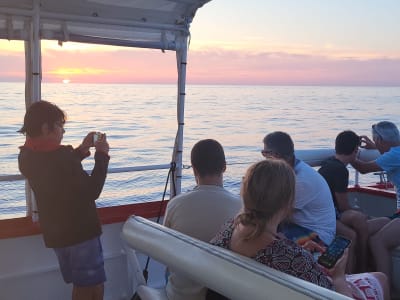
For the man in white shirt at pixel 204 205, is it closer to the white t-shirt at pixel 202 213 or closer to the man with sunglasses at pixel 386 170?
the white t-shirt at pixel 202 213

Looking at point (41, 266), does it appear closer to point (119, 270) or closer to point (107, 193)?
point (119, 270)

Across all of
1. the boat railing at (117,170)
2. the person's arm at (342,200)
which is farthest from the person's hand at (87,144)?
the person's arm at (342,200)

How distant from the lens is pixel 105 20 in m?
3.30

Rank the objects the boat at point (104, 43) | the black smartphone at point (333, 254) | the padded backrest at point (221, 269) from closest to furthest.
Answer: the padded backrest at point (221, 269) < the black smartphone at point (333, 254) < the boat at point (104, 43)

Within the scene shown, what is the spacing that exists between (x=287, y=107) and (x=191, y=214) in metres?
21.5

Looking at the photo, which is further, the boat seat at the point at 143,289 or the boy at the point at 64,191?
the boy at the point at 64,191

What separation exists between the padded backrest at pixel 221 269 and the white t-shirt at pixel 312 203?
1.33m

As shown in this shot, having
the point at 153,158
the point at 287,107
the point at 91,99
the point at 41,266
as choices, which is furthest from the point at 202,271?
the point at 287,107

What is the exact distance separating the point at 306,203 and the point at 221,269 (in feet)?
5.30

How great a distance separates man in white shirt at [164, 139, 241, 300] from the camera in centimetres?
227

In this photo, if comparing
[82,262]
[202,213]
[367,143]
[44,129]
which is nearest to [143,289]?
[82,262]

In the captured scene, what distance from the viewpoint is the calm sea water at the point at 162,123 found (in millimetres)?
10312

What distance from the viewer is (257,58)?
1817 cm

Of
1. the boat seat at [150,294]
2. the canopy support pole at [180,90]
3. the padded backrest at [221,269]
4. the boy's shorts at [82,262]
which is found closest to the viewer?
the padded backrest at [221,269]
